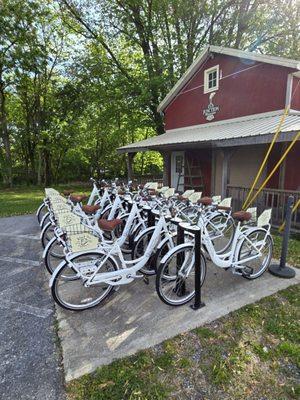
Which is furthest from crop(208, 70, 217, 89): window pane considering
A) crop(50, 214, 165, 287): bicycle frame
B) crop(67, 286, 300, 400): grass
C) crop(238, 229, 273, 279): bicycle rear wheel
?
crop(67, 286, 300, 400): grass

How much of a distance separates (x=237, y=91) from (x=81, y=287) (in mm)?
8541

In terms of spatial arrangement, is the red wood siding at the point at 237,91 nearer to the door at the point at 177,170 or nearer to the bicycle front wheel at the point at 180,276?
the door at the point at 177,170

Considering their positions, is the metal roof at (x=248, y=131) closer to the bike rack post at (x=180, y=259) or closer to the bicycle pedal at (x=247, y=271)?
the bicycle pedal at (x=247, y=271)

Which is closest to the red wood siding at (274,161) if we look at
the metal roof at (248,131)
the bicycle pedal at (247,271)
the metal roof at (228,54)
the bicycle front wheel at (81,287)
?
the metal roof at (248,131)

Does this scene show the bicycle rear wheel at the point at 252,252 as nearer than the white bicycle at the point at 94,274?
No

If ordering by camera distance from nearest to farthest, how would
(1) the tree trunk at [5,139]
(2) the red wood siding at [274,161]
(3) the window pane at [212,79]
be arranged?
(2) the red wood siding at [274,161]
(3) the window pane at [212,79]
(1) the tree trunk at [5,139]

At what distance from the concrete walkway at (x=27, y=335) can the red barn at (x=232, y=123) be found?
17.2 ft

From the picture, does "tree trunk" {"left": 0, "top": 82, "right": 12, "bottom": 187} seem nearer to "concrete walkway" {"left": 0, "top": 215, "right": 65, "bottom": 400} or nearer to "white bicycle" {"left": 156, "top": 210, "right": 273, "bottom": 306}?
"concrete walkway" {"left": 0, "top": 215, "right": 65, "bottom": 400}

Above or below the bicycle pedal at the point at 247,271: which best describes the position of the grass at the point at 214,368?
below

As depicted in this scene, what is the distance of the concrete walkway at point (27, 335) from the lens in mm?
1942

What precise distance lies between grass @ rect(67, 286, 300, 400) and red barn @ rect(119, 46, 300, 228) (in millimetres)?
4138

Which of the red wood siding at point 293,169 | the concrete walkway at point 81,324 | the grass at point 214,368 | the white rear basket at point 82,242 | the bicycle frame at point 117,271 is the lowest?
the grass at point 214,368

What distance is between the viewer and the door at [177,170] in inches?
461

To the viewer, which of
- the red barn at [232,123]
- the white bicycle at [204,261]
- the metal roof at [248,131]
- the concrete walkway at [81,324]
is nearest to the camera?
the concrete walkway at [81,324]
